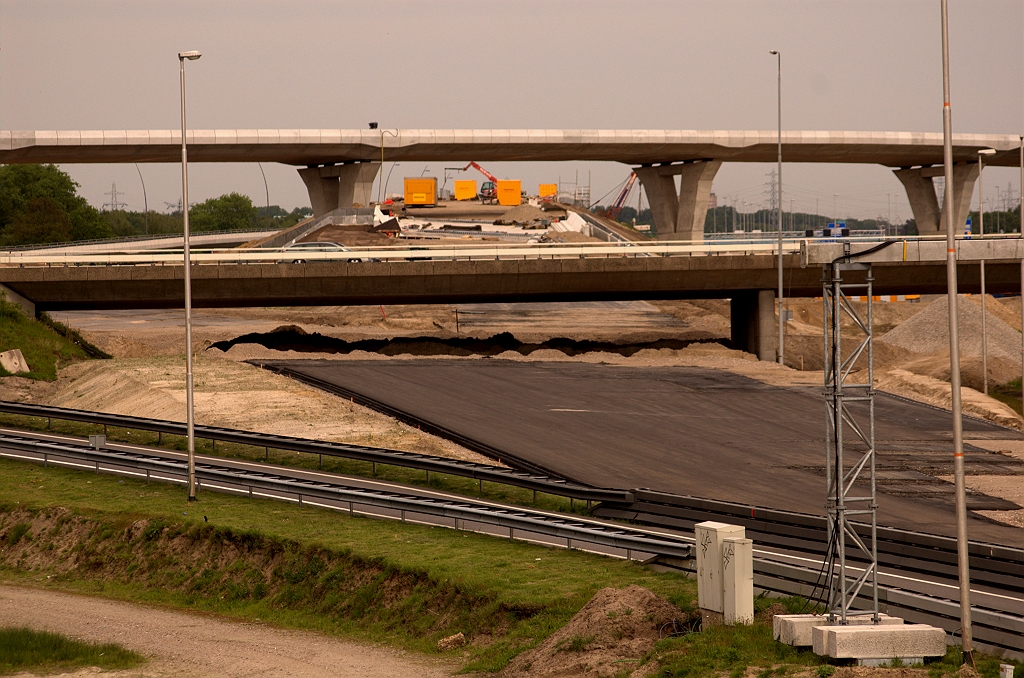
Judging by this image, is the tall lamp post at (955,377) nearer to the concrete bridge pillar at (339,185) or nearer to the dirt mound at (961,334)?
the dirt mound at (961,334)

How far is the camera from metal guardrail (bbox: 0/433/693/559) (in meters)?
19.0

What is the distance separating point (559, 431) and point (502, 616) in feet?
55.4

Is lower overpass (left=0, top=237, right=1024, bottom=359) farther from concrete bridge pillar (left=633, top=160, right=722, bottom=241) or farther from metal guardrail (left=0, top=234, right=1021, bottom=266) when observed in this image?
concrete bridge pillar (left=633, top=160, right=722, bottom=241)

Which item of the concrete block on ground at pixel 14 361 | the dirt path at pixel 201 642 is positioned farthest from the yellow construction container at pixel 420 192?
the dirt path at pixel 201 642

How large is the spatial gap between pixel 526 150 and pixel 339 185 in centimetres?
1351

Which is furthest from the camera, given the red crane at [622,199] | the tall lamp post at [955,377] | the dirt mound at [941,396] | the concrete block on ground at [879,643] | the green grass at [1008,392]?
the red crane at [622,199]

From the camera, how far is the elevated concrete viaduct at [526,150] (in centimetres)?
6694

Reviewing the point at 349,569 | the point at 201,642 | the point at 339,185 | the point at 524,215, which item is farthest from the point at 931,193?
the point at 201,642

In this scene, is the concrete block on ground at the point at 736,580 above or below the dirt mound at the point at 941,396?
above

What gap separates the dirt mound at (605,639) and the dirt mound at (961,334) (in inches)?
2182

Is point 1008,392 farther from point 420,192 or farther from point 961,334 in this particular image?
point 420,192

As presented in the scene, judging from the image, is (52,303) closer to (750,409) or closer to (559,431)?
(559,431)

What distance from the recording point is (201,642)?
17078mm

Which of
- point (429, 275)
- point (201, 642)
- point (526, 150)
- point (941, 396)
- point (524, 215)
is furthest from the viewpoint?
point (524, 215)
